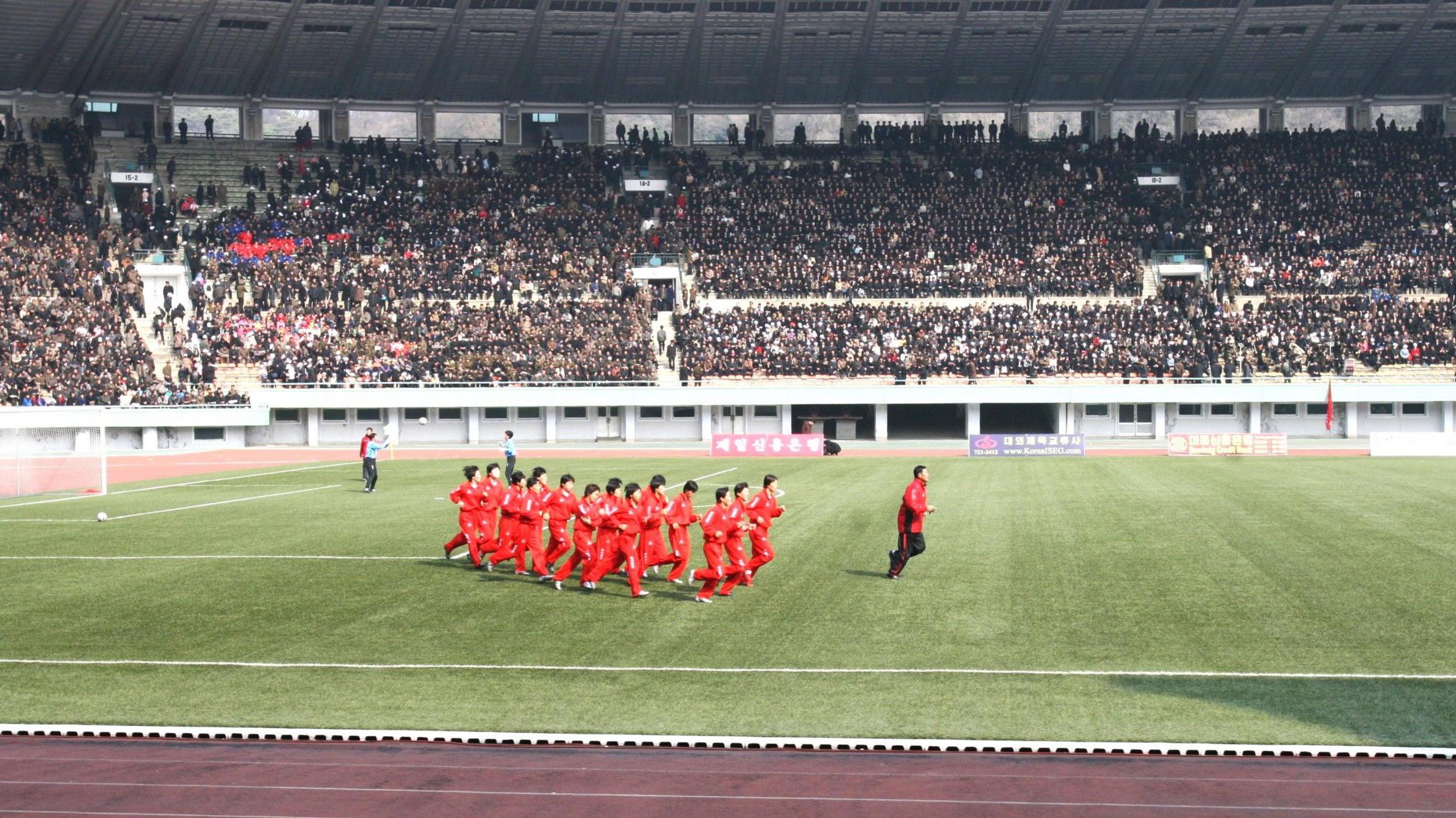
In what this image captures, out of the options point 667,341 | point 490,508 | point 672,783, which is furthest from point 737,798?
point 667,341

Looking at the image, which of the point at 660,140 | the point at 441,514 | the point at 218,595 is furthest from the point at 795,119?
the point at 218,595

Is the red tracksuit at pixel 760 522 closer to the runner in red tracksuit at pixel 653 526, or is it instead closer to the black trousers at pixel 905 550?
the runner in red tracksuit at pixel 653 526

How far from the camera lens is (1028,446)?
48781 millimetres

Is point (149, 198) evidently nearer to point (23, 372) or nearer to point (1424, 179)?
point (23, 372)

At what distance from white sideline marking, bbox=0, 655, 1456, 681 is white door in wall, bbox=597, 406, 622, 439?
4502 centimetres

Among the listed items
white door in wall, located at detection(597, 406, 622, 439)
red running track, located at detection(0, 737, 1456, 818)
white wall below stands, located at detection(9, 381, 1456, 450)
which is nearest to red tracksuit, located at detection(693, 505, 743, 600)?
red running track, located at detection(0, 737, 1456, 818)

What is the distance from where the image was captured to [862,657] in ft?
52.5

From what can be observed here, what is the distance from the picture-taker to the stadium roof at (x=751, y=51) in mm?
68000

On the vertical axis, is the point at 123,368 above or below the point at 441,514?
above

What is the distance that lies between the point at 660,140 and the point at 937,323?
2304 centimetres

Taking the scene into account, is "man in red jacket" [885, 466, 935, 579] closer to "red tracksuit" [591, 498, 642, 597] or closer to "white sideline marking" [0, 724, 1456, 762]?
"red tracksuit" [591, 498, 642, 597]

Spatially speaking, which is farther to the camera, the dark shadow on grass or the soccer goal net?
Answer: the soccer goal net

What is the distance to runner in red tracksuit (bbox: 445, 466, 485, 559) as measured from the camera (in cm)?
2198

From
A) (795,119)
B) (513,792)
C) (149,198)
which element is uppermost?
(795,119)
